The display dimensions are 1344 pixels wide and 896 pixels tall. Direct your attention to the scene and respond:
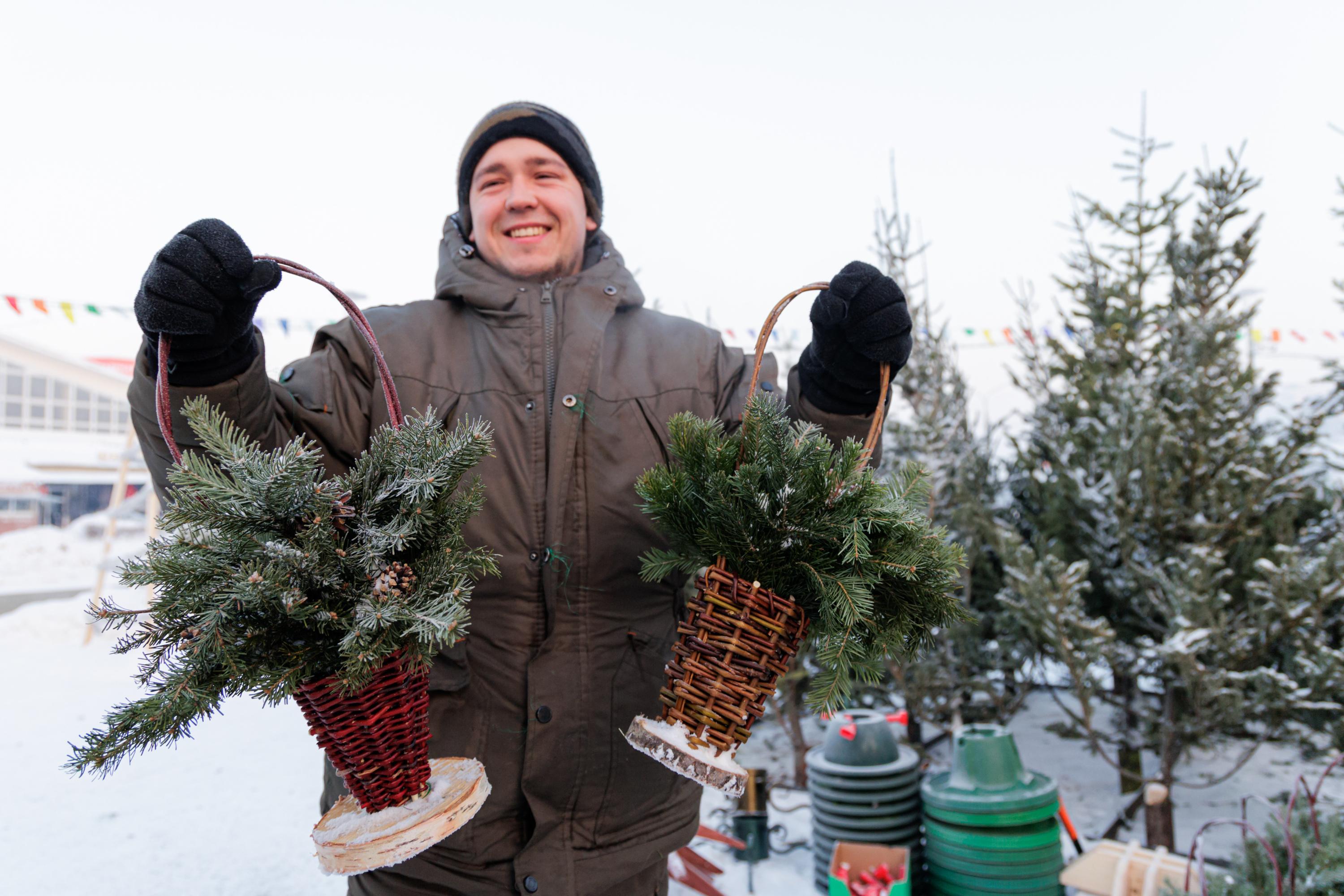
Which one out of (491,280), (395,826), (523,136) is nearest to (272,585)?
(395,826)

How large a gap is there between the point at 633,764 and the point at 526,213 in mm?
1353

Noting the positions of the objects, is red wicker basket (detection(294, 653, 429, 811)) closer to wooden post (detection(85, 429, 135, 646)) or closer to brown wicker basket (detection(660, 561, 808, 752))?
brown wicker basket (detection(660, 561, 808, 752))

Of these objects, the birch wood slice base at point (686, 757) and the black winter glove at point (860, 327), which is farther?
the black winter glove at point (860, 327)

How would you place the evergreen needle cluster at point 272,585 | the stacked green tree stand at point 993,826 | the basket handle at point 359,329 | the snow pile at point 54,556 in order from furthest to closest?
the snow pile at point 54,556
the stacked green tree stand at point 993,826
the basket handle at point 359,329
the evergreen needle cluster at point 272,585

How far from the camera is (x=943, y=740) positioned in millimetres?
5836

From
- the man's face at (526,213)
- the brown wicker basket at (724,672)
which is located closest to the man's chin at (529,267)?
the man's face at (526,213)

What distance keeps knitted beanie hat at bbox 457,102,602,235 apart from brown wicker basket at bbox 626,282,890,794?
4.32 feet

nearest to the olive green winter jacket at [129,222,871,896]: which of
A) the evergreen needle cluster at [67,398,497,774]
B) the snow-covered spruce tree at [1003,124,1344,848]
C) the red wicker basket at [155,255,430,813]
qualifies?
the red wicker basket at [155,255,430,813]

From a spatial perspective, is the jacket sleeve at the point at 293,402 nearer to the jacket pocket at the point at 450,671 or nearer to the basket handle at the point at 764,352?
the jacket pocket at the point at 450,671

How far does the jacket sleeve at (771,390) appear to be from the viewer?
5.82 feet

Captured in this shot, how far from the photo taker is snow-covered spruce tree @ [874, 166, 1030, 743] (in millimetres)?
4836

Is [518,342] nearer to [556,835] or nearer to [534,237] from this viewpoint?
[534,237]

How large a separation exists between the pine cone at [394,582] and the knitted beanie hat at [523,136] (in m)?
1.26

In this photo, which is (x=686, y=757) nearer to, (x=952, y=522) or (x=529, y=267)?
(x=529, y=267)
